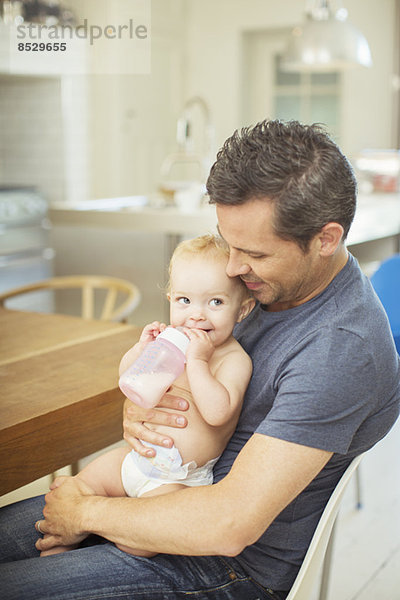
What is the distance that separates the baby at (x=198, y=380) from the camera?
1.14 m

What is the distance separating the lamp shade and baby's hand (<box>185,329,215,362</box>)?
3.03 meters

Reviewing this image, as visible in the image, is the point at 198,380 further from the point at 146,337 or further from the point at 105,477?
the point at 105,477

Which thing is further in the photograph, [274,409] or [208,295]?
[208,295]

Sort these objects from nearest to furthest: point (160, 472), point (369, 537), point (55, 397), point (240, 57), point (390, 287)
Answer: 1. point (160, 472)
2. point (55, 397)
3. point (390, 287)
4. point (369, 537)
5. point (240, 57)

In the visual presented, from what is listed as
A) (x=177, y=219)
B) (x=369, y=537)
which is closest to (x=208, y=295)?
(x=369, y=537)

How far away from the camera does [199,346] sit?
116 centimetres

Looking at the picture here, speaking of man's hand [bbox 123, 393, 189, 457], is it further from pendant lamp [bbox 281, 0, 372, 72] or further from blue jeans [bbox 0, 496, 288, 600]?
pendant lamp [bbox 281, 0, 372, 72]

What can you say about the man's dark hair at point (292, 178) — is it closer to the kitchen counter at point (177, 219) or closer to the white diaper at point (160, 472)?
the white diaper at point (160, 472)

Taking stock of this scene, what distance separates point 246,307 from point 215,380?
177 millimetres

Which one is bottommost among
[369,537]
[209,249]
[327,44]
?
[369,537]

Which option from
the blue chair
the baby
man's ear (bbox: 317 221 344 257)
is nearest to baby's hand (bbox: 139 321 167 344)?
the baby

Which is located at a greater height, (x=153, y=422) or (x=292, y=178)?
(x=292, y=178)

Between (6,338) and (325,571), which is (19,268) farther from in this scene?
(325,571)

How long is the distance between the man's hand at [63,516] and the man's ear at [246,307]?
41cm
